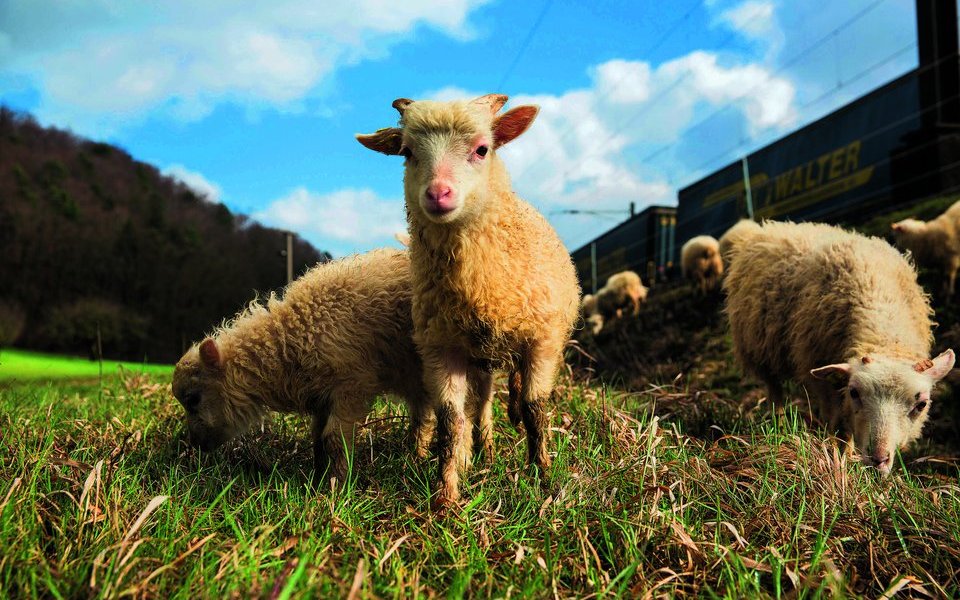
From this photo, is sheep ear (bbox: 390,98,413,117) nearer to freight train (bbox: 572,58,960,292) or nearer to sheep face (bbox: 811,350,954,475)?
sheep face (bbox: 811,350,954,475)

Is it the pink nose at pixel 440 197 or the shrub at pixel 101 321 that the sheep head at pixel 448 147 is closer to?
the pink nose at pixel 440 197

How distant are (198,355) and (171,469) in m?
1.08

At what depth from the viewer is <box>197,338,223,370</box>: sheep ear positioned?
4055mm

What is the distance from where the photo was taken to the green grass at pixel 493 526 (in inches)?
84.2

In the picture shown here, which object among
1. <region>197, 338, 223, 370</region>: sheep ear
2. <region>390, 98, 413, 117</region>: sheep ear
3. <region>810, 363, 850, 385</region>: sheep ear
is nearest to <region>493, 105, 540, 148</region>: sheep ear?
<region>390, 98, 413, 117</region>: sheep ear

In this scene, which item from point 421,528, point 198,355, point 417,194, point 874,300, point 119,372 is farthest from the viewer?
point 119,372

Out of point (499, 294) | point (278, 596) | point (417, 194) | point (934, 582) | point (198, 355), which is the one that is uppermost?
point (417, 194)

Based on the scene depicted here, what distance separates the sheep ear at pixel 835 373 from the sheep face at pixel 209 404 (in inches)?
146

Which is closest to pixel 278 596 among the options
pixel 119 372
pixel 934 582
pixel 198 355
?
pixel 934 582

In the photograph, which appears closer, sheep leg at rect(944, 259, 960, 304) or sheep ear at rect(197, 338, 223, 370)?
sheep ear at rect(197, 338, 223, 370)

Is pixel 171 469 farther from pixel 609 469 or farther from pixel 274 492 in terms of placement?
pixel 609 469

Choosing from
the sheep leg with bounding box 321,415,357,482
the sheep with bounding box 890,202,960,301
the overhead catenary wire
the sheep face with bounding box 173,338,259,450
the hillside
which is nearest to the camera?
the sheep leg with bounding box 321,415,357,482

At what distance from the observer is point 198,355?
425 centimetres

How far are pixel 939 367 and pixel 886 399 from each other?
485mm
